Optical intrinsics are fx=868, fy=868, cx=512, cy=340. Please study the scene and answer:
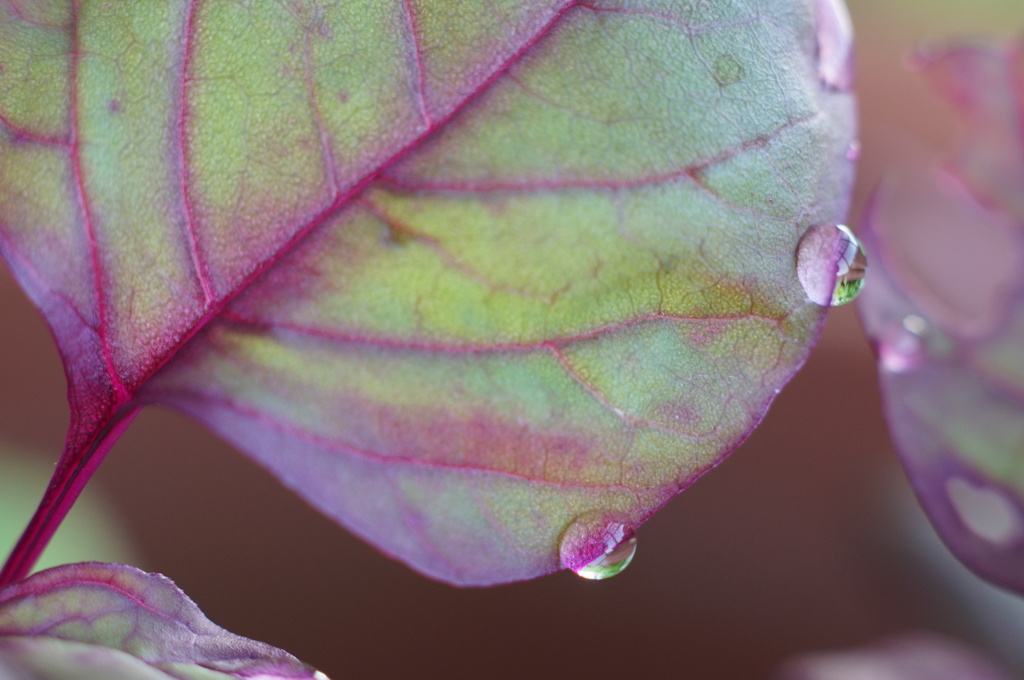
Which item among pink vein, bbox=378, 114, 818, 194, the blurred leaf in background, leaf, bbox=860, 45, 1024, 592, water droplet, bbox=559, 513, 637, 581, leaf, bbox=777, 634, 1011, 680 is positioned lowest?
the blurred leaf in background

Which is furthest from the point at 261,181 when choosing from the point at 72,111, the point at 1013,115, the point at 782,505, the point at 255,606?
the point at 782,505

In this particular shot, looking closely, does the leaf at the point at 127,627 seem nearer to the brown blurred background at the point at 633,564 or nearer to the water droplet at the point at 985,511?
the water droplet at the point at 985,511

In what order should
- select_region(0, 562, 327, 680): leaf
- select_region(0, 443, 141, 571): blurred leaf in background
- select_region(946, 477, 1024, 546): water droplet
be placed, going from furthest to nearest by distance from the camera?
select_region(0, 443, 141, 571): blurred leaf in background, select_region(946, 477, 1024, 546): water droplet, select_region(0, 562, 327, 680): leaf

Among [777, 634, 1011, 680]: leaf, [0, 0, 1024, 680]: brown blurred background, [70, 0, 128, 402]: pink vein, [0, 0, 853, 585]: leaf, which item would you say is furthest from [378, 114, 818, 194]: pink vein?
[0, 0, 1024, 680]: brown blurred background

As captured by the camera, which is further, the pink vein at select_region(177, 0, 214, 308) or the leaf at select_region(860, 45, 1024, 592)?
the leaf at select_region(860, 45, 1024, 592)

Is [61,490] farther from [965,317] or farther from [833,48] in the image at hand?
[965,317]

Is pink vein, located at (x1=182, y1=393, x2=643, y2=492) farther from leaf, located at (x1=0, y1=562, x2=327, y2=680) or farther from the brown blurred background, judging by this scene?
the brown blurred background

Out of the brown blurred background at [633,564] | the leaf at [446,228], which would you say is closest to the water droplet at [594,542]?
the leaf at [446,228]
